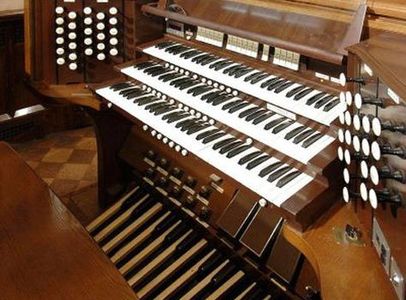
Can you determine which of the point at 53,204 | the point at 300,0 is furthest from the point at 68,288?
the point at 300,0

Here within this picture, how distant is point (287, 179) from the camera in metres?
1.45

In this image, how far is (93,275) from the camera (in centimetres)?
128

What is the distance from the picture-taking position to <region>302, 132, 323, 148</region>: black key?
149cm

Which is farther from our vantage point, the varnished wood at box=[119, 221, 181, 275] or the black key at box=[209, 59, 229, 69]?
the varnished wood at box=[119, 221, 181, 275]

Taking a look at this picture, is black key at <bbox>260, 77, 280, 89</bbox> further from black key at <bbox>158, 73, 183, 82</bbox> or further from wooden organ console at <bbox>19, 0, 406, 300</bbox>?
black key at <bbox>158, 73, 183, 82</bbox>

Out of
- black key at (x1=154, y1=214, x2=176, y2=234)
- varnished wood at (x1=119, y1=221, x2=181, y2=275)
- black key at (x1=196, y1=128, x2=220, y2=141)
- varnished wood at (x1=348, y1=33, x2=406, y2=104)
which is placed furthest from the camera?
black key at (x1=154, y1=214, x2=176, y2=234)

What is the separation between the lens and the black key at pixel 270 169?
1495 mm

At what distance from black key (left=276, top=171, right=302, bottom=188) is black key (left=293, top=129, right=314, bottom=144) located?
0.35 ft

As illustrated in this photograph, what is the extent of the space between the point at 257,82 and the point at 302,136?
0.32 meters

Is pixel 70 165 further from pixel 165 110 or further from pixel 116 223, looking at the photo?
pixel 165 110

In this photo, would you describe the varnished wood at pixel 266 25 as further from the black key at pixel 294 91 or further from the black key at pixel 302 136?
the black key at pixel 302 136

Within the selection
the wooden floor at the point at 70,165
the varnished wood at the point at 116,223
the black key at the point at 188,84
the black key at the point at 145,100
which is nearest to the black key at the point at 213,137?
the black key at the point at 188,84

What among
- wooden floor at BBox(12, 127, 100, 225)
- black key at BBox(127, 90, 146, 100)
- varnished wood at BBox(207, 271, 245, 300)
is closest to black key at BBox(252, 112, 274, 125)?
black key at BBox(127, 90, 146, 100)

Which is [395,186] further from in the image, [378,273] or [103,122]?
[103,122]
